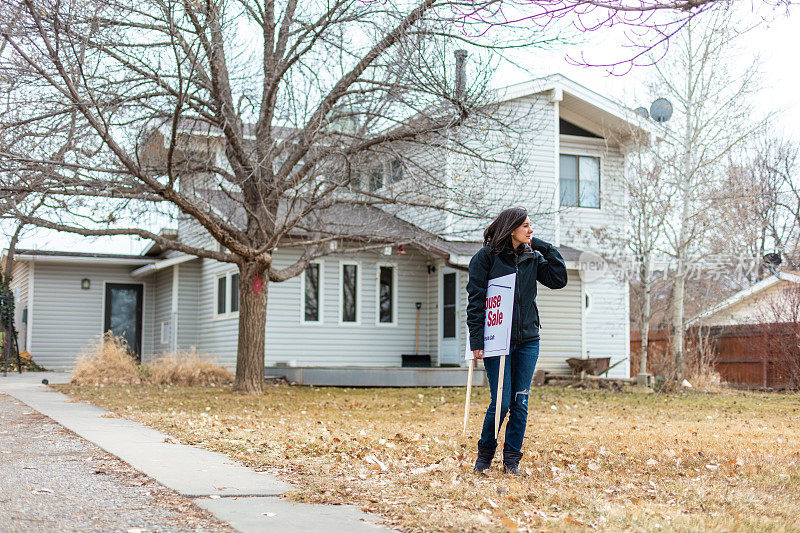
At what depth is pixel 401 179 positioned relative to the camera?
13742 mm

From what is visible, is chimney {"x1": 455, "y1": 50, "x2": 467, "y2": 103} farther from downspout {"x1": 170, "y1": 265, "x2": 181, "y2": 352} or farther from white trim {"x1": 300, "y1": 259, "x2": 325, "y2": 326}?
downspout {"x1": 170, "y1": 265, "x2": 181, "y2": 352}

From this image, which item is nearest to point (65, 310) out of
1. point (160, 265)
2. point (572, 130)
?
point (160, 265)

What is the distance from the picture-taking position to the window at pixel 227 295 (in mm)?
19652

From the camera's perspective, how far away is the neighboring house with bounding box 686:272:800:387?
18.3m

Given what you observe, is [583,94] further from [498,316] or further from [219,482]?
[219,482]

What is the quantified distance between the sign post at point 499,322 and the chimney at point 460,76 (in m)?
5.49

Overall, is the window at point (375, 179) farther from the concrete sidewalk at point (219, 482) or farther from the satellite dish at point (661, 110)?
the satellite dish at point (661, 110)

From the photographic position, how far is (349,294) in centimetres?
1919

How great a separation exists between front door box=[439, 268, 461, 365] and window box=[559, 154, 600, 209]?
3.68m

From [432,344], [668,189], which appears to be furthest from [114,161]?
[668,189]

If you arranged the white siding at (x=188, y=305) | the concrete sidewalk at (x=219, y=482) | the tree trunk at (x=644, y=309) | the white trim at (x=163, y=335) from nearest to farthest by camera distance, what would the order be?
the concrete sidewalk at (x=219, y=482) → the tree trunk at (x=644, y=309) → the white siding at (x=188, y=305) → the white trim at (x=163, y=335)

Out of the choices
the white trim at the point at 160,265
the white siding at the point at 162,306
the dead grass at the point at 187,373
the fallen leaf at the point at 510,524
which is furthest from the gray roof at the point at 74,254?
the fallen leaf at the point at 510,524

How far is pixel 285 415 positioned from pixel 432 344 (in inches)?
364

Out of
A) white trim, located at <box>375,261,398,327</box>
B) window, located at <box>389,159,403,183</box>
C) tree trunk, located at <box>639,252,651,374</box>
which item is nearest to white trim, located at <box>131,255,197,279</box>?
white trim, located at <box>375,261,398,327</box>
